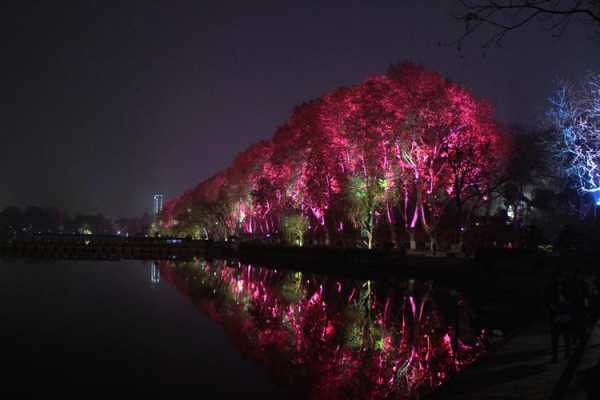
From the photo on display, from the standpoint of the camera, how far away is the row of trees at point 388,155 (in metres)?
41.1

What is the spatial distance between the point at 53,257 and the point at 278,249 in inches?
1481

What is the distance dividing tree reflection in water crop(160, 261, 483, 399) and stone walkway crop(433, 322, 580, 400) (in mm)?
1869

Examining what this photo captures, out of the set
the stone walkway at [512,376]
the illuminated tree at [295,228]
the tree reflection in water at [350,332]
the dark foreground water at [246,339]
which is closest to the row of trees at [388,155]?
the illuminated tree at [295,228]

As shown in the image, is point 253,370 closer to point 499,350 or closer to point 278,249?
point 499,350

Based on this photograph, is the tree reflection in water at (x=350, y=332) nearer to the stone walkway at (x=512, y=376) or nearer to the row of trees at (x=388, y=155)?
the stone walkway at (x=512, y=376)

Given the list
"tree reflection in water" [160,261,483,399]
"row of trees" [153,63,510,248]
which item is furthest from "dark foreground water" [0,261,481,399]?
"row of trees" [153,63,510,248]

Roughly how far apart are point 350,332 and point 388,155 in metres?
25.6

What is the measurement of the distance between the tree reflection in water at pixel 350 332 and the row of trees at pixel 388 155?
1050 centimetres

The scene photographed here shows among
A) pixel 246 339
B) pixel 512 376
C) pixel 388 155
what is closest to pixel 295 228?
pixel 388 155

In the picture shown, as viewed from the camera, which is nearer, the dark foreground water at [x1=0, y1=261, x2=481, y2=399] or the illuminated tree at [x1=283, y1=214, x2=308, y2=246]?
the dark foreground water at [x1=0, y1=261, x2=481, y2=399]

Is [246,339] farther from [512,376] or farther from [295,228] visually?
[295,228]

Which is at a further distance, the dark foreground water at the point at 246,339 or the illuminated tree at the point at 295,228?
the illuminated tree at the point at 295,228

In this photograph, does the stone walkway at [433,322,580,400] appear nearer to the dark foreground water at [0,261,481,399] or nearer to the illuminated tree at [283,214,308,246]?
the dark foreground water at [0,261,481,399]

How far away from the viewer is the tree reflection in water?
14.3 m
